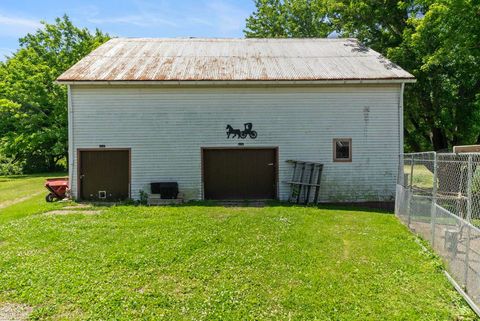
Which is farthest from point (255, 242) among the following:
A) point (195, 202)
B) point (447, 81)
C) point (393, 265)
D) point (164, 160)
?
point (447, 81)

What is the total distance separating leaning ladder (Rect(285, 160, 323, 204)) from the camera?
11.9 m

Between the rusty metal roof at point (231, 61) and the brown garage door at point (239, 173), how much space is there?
2681mm

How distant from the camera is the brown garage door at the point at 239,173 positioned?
12484mm

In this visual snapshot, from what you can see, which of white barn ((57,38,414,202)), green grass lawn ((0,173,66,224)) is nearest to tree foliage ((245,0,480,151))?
white barn ((57,38,414,202))

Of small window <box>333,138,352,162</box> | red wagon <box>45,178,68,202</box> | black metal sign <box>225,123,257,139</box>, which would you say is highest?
black metal sign <box>225,123,257,139</box>

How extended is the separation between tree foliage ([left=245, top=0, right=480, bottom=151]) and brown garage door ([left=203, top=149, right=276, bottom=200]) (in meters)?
7.79

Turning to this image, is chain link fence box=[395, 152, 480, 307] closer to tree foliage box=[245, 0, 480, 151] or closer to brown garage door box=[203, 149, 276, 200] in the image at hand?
brown garage door box=[203, 149, 276, 200]

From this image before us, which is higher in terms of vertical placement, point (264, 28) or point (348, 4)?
point (264, 28)

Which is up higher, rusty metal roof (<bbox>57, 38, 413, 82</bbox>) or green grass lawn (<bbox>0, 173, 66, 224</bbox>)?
rusty metal roof (<bbox>57, 38, 413, 82</bbox>)

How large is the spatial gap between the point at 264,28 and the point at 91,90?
21.2m

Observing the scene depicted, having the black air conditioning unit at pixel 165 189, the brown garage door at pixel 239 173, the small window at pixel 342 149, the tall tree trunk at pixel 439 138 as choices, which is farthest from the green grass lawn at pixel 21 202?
the tall tree trunk at pixel 439 138

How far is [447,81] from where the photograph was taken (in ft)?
52.2

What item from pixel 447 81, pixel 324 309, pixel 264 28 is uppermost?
pixel 264 28

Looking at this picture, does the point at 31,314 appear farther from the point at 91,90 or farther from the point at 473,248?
the point at 91,90
